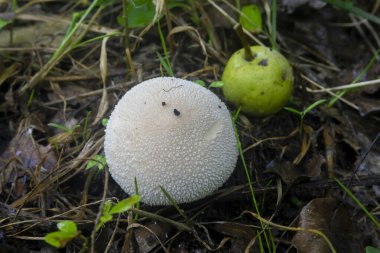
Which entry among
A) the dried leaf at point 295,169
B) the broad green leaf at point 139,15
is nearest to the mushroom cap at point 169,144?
the dried leaf at point 295,169

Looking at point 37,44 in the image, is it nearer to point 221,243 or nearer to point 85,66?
point 85,66

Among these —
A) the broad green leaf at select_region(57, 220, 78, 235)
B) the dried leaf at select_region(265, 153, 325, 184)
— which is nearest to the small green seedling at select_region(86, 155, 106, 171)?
the broad green leaf at select_region(57, 220, 78, 235)

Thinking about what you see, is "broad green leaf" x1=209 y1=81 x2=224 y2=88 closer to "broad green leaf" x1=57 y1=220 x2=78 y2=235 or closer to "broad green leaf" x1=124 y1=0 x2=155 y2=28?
"broad green leaf" x1=124 y1=0 x2=155 y2=28

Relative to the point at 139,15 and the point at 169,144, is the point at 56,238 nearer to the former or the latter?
the point at 169,144

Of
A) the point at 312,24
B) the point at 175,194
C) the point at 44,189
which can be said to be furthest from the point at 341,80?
the point at 44,189

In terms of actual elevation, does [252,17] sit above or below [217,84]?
above

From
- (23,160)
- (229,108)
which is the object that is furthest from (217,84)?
(23,160)

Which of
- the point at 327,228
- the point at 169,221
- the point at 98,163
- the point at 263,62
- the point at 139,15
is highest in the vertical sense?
the point at 139,15

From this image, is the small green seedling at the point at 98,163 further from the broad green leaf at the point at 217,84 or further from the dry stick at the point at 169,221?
the broad green leaf at the point at 217,84
